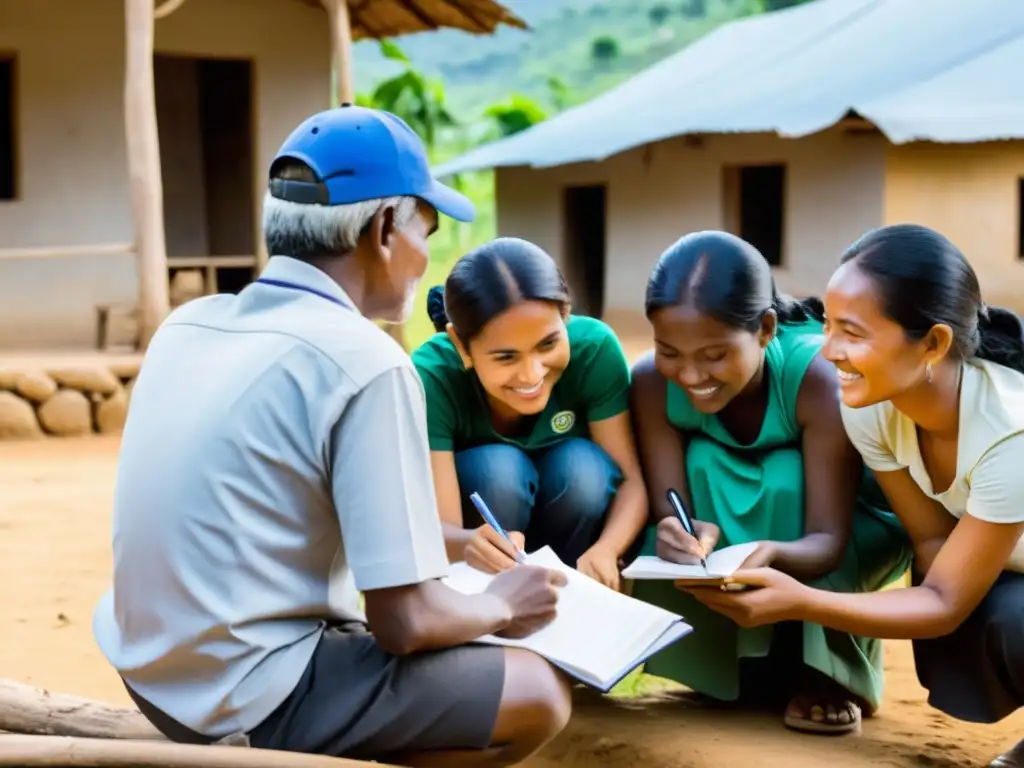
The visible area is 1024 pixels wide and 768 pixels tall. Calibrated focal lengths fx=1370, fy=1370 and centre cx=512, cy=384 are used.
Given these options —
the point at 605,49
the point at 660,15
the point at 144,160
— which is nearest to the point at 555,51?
the point at 660,15

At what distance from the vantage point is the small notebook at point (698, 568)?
2.69 metres

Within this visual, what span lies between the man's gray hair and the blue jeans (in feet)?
3.40

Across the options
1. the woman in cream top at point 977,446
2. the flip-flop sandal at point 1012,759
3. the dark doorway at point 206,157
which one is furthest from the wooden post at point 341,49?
the flip-flop sandal at point 1012,759

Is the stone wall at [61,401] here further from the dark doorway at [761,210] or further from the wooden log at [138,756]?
the dark doorway at [761,210]

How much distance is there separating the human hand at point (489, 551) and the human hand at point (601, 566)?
232mm

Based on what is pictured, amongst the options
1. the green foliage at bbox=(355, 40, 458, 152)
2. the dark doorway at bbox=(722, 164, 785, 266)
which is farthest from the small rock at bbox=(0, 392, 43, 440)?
the green foliage at bbox=(355, 40, 458, 152)

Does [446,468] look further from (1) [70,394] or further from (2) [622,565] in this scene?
(1) [70,394]

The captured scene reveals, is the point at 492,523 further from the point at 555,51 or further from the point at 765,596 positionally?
the point at 555,51

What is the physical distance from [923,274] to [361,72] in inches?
2638

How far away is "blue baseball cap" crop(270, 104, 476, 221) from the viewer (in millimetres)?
2162

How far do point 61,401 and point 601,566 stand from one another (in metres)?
6.22

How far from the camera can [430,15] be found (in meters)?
11.0

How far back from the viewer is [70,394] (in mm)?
8484

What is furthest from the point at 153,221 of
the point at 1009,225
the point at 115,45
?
the point at 1009,225
